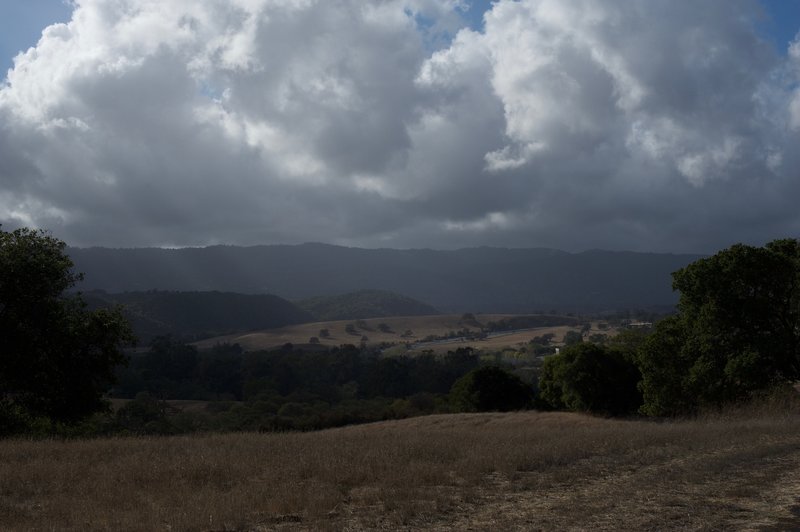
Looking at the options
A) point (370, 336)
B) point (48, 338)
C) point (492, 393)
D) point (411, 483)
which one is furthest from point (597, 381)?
point (370, 336)

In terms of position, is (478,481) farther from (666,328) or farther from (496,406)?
(496,406)

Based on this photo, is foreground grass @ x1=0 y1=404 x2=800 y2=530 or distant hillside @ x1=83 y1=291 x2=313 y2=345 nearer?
foreground grass @ x1=0 y1=404 x2=800 y2=530

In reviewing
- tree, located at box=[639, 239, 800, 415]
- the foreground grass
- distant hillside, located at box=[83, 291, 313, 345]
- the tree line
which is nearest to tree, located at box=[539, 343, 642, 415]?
the tree line

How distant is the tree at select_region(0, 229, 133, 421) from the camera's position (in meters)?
22.8

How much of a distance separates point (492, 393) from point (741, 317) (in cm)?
2332

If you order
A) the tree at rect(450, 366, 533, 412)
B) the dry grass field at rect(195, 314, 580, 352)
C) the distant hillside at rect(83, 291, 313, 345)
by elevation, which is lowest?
the dry grass field at rect(195, 314, 580, 352)

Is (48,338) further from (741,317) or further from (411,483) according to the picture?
(741,317)

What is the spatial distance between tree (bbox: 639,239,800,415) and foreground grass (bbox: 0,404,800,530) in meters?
14.8

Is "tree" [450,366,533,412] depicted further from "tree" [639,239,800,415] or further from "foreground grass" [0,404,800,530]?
"foreground grass" [0,404,800,530]

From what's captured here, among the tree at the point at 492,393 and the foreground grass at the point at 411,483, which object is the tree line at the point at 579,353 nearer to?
the tree at the point at 492,393

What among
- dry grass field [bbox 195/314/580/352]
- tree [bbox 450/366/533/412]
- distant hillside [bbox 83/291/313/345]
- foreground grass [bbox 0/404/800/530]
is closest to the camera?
foreground grass [bbox 0/404/800/530]

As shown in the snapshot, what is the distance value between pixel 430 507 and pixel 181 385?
8705 cm

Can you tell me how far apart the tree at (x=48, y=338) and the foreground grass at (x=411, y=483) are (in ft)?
27.5

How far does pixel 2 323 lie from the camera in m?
22.6
